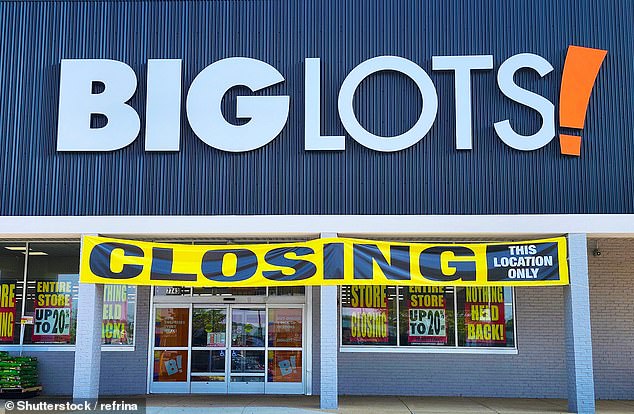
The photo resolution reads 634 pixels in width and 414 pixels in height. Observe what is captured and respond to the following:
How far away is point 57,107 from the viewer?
1578 centimetres

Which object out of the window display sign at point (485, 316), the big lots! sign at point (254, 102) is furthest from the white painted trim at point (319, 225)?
the window display sign at point (485, 316)

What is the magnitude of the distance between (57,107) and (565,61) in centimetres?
1123

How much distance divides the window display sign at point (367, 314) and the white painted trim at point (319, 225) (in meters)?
3.46

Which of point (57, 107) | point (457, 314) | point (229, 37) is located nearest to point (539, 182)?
point (457, 314)

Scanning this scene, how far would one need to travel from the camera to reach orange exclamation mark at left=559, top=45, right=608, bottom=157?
15.2 m

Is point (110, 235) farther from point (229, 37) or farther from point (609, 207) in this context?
point (609, 207)

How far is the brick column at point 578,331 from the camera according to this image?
1412 centimetres

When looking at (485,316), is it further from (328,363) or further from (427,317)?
(328,363)

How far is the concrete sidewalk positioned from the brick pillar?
1.39 meters

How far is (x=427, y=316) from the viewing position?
700 inches

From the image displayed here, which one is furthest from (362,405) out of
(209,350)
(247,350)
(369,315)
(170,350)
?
(170,350)

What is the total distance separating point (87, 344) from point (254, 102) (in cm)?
617

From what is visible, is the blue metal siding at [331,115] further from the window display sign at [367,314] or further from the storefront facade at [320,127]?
the window display sign at [367,314]

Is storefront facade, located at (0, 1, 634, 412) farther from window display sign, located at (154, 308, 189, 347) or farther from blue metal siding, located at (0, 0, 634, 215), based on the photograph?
window display sign, located at (154, 308, 189, 347)
